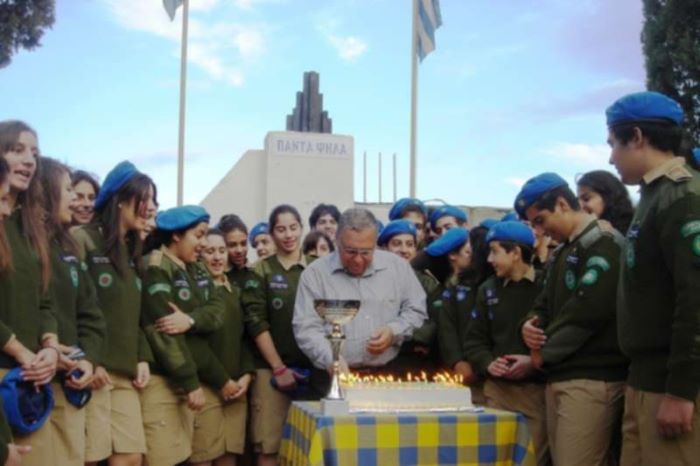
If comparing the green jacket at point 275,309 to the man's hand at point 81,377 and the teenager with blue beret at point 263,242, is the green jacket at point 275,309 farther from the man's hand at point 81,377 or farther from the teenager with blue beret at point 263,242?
the man's hand at point 81,377

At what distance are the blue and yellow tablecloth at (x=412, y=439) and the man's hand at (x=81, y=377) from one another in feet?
3.39

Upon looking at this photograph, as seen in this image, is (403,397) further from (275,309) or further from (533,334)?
(275,309)

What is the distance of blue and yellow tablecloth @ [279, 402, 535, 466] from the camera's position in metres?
3.98

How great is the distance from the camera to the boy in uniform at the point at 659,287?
136 inches

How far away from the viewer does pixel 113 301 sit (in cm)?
487

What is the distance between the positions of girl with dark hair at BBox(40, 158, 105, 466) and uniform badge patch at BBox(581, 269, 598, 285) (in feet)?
7.99

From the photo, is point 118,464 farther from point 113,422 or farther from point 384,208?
point 384,208

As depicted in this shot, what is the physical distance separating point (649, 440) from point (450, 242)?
2644 millimetres

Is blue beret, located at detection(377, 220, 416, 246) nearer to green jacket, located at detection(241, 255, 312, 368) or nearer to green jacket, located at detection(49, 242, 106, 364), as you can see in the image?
green jacket, located at detection(241, 255, 312, 368)

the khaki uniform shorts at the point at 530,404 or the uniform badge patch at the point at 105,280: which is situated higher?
the uniform badge patch at the point at 105,280

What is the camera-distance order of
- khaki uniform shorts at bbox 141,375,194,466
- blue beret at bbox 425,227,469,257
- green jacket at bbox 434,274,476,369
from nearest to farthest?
1. khaki uniform shorts at bbox 141,375,194,466
2. green jacket at bbox 434,274,476,369
3. blue beret at bbox 425,227,469,257

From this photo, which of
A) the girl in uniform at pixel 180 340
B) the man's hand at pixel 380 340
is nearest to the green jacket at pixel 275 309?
the girl in uniform at pixel 180 340

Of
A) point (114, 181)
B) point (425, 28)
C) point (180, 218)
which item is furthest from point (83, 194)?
point (425, 28)

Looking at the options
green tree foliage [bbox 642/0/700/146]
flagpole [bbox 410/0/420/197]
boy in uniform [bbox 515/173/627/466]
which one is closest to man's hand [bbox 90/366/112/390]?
boy in uniform [bbox 515/173/627/466]
